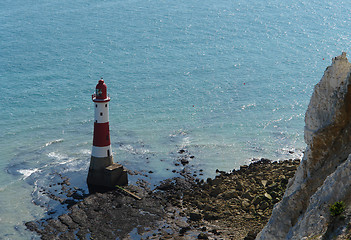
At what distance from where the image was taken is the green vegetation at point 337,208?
15.9m

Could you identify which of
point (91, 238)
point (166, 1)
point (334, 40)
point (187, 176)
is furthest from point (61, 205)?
point (166, 1)

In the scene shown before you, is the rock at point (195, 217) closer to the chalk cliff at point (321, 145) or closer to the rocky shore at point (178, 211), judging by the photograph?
the rocky shore at point (178, 211)

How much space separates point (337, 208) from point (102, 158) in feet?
91.0

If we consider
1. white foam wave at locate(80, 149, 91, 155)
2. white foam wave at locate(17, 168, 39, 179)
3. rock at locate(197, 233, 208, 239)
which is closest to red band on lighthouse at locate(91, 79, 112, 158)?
white foam wave at locate(17, 168, 39, 179)

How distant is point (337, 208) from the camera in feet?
52.2

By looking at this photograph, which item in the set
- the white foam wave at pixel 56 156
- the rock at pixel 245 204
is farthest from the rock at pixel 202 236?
the white foam wave at pixel 56 156

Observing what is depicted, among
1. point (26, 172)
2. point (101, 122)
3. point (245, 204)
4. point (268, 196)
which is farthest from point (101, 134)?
point (268, 196)

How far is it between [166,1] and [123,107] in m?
52.3

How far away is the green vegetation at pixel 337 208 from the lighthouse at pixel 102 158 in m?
26.2

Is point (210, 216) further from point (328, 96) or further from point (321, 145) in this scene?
point (328, 96)

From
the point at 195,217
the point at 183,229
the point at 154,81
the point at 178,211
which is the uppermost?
the point at 154,81

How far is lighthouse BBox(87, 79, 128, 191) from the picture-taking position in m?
40.2

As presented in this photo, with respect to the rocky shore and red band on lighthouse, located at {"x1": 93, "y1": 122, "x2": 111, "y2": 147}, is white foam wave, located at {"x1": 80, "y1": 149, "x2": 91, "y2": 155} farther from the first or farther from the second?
the rocky shore

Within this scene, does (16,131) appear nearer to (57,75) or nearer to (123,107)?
(123,107)
